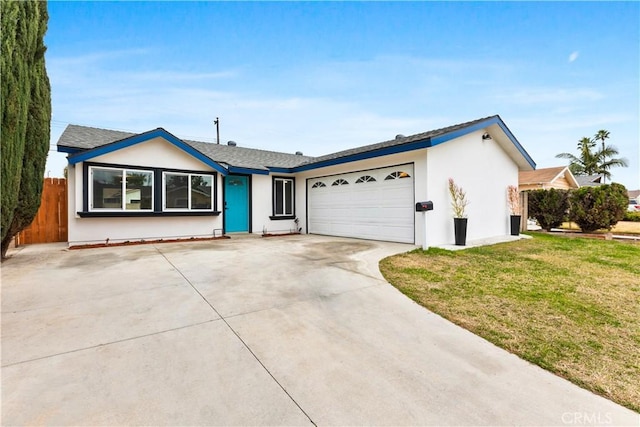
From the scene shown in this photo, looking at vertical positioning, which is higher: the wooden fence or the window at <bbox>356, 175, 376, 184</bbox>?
the window at <bbox>356, 175, 376, 184</bbox>

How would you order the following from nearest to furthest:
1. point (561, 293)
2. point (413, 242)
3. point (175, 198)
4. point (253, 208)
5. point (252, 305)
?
point (252, 305), point (561, 293), point (413, 242), point (175, 198), point (253, 208)

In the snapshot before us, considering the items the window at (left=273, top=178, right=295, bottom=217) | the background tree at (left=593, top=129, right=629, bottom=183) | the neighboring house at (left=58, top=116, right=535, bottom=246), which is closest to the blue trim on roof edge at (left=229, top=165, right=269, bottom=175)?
the neighboring house at (left=58, top=116, right=535, bottom=246)

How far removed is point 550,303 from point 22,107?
8165 mm

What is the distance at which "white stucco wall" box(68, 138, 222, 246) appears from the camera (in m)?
8.31

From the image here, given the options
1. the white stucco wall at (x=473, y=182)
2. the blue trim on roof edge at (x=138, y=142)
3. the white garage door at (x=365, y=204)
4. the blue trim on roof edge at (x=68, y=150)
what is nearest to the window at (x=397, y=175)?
the white garage door at (x=365, y=204)

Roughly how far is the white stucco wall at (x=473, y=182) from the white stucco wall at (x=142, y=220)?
305 inches

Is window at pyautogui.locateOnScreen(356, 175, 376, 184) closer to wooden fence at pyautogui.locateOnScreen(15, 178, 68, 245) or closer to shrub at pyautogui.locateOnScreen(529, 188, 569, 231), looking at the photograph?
shrub at pyautogui.locateOnScreen(529, 188, 569, 231)

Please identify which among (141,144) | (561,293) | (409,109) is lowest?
(561,293)

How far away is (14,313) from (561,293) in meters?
7.09

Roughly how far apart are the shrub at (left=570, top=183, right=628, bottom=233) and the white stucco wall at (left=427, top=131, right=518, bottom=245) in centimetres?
241

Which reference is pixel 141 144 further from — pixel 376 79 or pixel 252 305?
pixel 376 79

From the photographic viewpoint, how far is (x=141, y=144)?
9172mm

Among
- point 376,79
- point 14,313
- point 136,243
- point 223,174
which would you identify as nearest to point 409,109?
point 376,79

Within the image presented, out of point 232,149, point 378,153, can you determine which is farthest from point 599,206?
point 232,149
